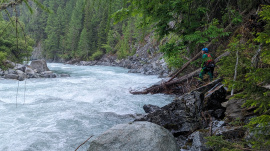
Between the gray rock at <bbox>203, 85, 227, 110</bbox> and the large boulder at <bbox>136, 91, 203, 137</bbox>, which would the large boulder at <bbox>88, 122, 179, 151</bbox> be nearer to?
the large boulder at <bbox>136, 91, 203, 137</bbox>

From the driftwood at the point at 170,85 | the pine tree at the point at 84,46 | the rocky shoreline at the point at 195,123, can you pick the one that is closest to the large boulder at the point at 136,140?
the rocky shoreline at the point at 195,123

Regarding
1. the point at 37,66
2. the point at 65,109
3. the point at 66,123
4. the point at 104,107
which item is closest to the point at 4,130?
the point at 66,123

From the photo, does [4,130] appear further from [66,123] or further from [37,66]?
[37,66]

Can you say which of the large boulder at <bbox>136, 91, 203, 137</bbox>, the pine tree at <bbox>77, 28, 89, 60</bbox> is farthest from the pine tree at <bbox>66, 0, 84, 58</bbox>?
the large boulder at <bbox>136, 91, 203, 137</bbox>

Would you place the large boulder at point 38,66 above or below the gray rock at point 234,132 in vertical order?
below

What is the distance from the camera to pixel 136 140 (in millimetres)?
2779

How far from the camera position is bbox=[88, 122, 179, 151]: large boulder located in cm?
269

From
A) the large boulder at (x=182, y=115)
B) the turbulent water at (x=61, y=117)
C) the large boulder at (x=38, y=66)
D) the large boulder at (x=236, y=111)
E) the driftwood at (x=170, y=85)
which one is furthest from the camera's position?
the large boulder at (x=38, y=66)

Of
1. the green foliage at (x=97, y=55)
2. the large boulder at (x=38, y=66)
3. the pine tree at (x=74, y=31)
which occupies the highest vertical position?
the pine tree at (x=74, y=31)

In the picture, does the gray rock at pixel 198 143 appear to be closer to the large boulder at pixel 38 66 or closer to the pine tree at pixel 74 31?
the large boulder at pixel 38 66

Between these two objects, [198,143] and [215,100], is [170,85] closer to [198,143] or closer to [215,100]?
[215,100]

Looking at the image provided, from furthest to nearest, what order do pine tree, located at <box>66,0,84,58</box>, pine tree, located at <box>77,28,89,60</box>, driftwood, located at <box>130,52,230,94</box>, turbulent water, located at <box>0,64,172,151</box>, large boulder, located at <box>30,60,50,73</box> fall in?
pine tree, located at <box>66,0,84,58</box>, pine tree, located at <box>77,28,89,60</box>, large boulder, located at <box>30,60,50,73</box>, driftwood, located at <box>130,52,230,94</box>, turbulent water, located at <box>0,64,172,151</box>

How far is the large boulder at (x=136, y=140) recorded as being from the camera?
2689 mm

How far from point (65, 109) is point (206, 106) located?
16.7 feet
